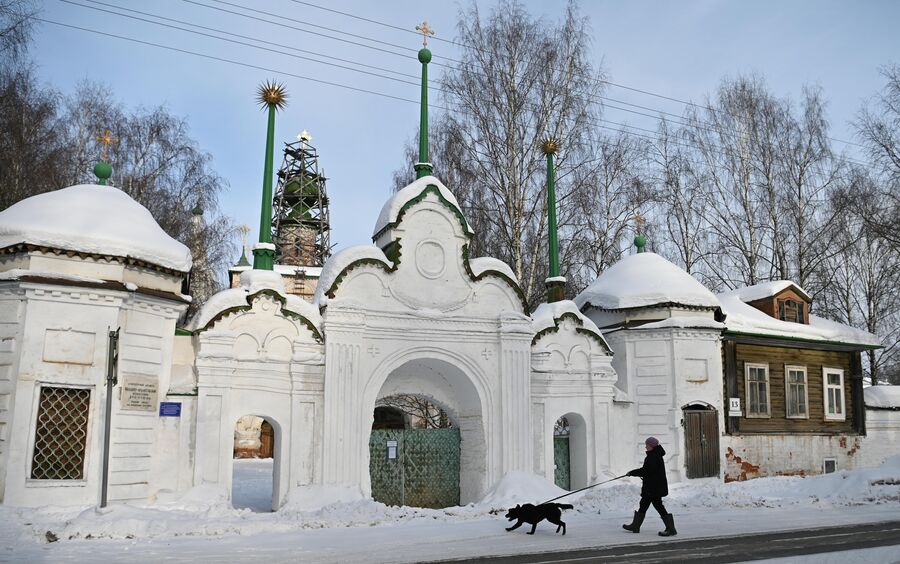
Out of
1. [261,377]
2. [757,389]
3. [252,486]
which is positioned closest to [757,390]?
[757,389]

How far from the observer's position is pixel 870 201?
84.1 ft

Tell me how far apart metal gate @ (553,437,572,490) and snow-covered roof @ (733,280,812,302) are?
939 centimetres

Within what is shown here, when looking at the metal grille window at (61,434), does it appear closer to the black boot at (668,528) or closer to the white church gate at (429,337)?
the white church gate at (429,337)

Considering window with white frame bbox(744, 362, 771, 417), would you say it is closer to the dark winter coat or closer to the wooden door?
the dark winter coat

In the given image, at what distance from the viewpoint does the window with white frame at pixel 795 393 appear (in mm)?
21494

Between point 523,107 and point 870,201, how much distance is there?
43.2 feet

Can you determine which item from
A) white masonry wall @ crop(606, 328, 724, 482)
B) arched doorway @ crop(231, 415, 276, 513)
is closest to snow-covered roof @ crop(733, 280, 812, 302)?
white masonry wall @ crop(606, 328, 724, 482)

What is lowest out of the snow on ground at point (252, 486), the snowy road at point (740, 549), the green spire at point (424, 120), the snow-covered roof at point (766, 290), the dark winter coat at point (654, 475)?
the snow on ground at point (252, 486)

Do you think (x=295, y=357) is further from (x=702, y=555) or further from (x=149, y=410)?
(x=702, y=555)

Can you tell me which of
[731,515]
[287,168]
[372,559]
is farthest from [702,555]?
[287,168]

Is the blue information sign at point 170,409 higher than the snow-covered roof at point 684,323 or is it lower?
lower

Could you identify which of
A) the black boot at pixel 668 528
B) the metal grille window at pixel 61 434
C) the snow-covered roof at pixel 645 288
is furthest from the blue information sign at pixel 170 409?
the snow-covered roof at pixel 645 288

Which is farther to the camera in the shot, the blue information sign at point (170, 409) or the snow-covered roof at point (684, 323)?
the snow-covered roof at point (684, 323)

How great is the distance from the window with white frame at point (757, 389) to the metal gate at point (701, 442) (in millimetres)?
2212
